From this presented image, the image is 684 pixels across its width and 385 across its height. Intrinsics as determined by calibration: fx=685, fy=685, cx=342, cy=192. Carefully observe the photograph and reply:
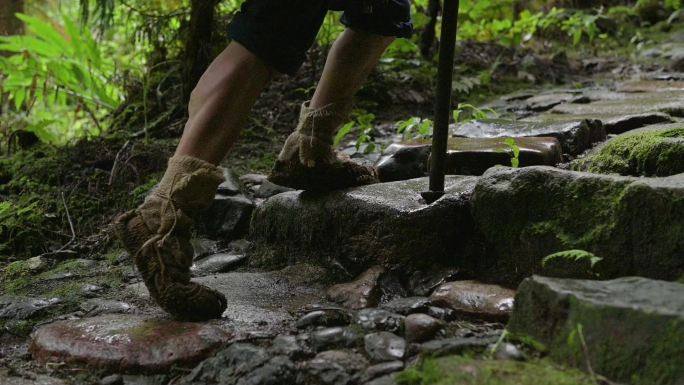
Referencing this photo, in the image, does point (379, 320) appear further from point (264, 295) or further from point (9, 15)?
point (9, 15)

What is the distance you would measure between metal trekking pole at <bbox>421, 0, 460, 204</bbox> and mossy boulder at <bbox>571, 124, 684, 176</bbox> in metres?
0.73

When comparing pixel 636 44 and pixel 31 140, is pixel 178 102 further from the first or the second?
pixel 636 44

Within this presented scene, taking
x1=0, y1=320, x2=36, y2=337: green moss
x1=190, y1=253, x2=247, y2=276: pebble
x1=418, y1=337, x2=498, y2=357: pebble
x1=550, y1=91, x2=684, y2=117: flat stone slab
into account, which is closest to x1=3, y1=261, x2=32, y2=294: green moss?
x1=0, y1=320, x2=36, y2=337: green moss

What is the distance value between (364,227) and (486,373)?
1164 millimetres

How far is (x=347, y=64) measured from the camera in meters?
2.86

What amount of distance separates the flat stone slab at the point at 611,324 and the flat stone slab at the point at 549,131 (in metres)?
1.75

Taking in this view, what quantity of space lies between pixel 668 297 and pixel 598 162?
1.40 meters

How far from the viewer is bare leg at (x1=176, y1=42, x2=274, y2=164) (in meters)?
2.29

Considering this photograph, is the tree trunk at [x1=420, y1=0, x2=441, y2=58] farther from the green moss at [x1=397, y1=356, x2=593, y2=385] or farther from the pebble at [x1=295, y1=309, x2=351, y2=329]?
the green moss at [x1=397, y1=356, x2=593, y2=385]

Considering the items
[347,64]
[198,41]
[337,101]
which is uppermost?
[198,41]

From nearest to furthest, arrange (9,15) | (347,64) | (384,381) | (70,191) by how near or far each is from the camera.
→ (384,381) < (347,64) < (70,191) < (9,15)

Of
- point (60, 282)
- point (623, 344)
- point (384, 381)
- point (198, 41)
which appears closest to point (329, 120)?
point (60, 282)

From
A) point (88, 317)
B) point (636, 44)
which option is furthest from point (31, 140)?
point (636, 44)

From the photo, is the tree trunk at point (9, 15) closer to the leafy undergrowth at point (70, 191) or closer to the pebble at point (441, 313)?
the leafy undergrowth at point (70, 191)
